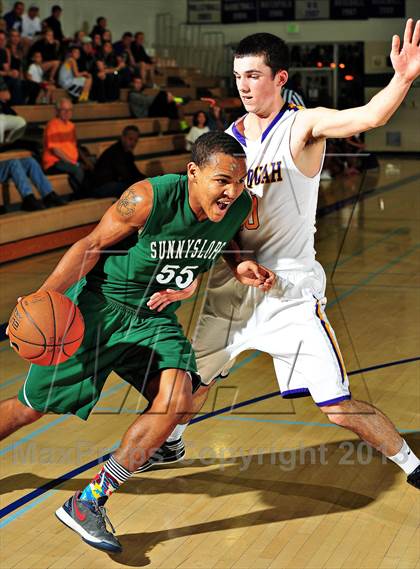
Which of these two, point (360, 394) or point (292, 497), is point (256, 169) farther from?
point (360, 394)

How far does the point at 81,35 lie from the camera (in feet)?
52.7

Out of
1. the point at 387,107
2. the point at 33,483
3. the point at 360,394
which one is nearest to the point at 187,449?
the point at 33,483

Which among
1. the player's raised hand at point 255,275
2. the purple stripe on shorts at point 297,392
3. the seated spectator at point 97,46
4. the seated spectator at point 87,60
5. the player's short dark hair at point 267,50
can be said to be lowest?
the purple stripe on shorts at point 297,392

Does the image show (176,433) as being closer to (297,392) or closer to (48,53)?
(297,392)

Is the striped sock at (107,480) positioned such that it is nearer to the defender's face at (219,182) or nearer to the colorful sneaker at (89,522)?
the colorful sneaker at (89,522)

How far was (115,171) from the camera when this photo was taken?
11172mm

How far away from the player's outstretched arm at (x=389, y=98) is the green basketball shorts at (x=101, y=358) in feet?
3.31

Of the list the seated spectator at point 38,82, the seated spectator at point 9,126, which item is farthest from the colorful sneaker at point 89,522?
the seated spectator at point 38,82

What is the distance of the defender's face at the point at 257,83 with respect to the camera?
11.7 feet

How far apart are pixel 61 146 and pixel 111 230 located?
308 inches

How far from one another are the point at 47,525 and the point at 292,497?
104 cm

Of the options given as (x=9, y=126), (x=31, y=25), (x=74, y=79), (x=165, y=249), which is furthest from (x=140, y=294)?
(x=31, y=25)

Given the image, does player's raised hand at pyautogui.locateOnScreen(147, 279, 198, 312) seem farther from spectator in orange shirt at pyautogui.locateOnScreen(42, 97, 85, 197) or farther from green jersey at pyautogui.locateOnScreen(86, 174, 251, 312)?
spectator in orange shirt at pyautogui.locateOnScreen(42, 97, 85, 197)

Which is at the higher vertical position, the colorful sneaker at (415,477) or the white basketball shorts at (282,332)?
the white basketball shorts at (282,332)
